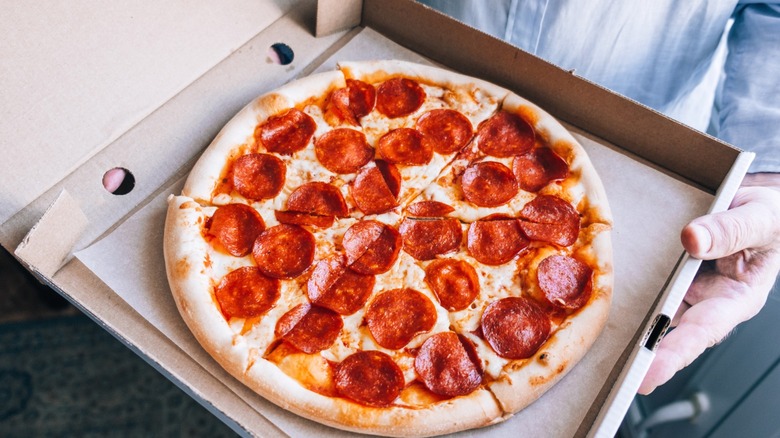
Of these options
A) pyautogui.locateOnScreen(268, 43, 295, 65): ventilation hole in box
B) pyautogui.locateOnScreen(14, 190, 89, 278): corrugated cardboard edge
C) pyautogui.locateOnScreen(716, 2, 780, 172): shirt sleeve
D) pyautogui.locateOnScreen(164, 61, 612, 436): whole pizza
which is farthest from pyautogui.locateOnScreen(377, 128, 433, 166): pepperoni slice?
pyautogui.locateOnScreen(716, 2, 780, 172): shirt sleeve

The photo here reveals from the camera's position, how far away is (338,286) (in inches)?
65.5

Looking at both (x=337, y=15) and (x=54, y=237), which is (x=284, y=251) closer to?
(x=54, y=237)

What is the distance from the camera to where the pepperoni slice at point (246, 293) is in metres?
1.59

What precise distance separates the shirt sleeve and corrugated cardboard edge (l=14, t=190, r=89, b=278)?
2.03 m

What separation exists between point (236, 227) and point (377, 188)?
437 millimetres

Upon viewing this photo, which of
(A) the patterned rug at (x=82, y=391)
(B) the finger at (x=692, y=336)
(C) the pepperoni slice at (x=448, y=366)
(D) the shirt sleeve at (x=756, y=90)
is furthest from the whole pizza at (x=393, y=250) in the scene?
(A) the patterned rug at (x=82, y=391)

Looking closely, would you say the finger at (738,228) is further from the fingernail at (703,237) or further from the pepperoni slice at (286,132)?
the pepperoni slice at (286,132)

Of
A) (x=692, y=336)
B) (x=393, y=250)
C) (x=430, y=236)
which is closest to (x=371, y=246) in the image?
Answer: (x=393, y=250)

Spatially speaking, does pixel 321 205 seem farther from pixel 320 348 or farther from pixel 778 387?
pixel 778 387

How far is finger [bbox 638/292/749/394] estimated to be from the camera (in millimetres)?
1536

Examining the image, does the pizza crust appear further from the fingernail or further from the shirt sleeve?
the shirt sleeve

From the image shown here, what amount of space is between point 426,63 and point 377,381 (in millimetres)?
1199

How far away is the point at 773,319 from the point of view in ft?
7.06

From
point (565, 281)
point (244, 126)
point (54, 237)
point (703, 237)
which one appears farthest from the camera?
point (244, 126)
